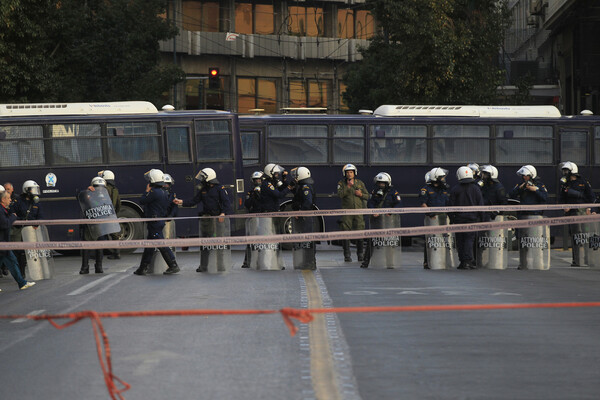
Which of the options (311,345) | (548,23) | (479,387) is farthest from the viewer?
(548,23)

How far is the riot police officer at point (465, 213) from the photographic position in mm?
19141

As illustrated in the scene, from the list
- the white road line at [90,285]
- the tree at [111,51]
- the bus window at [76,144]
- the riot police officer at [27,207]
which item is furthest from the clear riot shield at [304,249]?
the tree at [111,51]

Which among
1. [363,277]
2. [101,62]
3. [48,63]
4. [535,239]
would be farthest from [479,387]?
[101,62]

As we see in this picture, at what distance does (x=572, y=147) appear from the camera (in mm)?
27984

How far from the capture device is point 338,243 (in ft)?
84.7

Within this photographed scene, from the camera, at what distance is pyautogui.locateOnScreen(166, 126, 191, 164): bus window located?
25.8 metres

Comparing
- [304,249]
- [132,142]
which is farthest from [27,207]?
[132,142]

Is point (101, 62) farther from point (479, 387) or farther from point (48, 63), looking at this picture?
point (479, 387)

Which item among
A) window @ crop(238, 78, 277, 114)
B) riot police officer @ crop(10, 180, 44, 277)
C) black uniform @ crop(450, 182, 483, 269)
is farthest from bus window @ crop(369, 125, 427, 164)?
window @ crop(238, 78, 277, 114)

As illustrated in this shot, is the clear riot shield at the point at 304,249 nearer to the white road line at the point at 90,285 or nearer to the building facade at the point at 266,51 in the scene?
the white road line at the point at 90,285

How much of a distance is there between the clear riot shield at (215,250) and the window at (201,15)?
155 feet

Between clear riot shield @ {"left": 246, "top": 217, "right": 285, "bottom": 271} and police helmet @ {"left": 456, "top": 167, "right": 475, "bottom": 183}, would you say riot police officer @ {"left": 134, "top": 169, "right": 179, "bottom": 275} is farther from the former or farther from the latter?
police helmet @ {"left": 456, "top": 167, "right": 475, "bottom": 183}

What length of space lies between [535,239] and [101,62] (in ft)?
82.2

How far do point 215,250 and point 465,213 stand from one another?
433 centimetres
